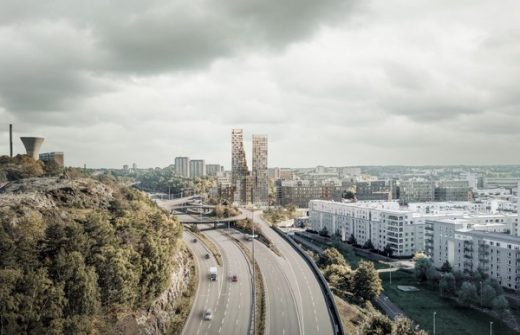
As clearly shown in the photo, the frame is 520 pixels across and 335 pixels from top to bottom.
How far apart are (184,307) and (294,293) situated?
261 inches

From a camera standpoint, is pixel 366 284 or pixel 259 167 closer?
pixel 366 284

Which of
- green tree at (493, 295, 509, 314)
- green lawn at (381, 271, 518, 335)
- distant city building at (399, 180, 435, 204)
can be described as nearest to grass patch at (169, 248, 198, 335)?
green lawn at (381, 271, 518, 335)

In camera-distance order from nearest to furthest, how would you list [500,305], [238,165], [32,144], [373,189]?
[500,305] < [32,144] < [238,165] < [373,189]

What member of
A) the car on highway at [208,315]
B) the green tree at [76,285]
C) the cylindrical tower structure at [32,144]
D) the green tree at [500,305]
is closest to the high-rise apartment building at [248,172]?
the cylindrical tower structure at [32,144]

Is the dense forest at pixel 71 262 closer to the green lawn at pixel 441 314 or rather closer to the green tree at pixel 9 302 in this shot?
the green tree at pixel 9 302

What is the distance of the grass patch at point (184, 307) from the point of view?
2209 centimetres

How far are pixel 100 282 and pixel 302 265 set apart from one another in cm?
1727

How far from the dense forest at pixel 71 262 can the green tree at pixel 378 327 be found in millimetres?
10346

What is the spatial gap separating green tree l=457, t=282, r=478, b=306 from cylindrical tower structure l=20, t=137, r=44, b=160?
38.0m

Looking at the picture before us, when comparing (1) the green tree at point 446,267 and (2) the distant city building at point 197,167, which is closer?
(1) the green tree at point 446,267

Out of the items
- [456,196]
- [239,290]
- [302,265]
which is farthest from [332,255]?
[456,196]

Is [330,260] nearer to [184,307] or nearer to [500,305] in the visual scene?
[500,305]

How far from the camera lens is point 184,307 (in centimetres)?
2469

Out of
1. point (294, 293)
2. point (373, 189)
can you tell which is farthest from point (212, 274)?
point (373, 189)
